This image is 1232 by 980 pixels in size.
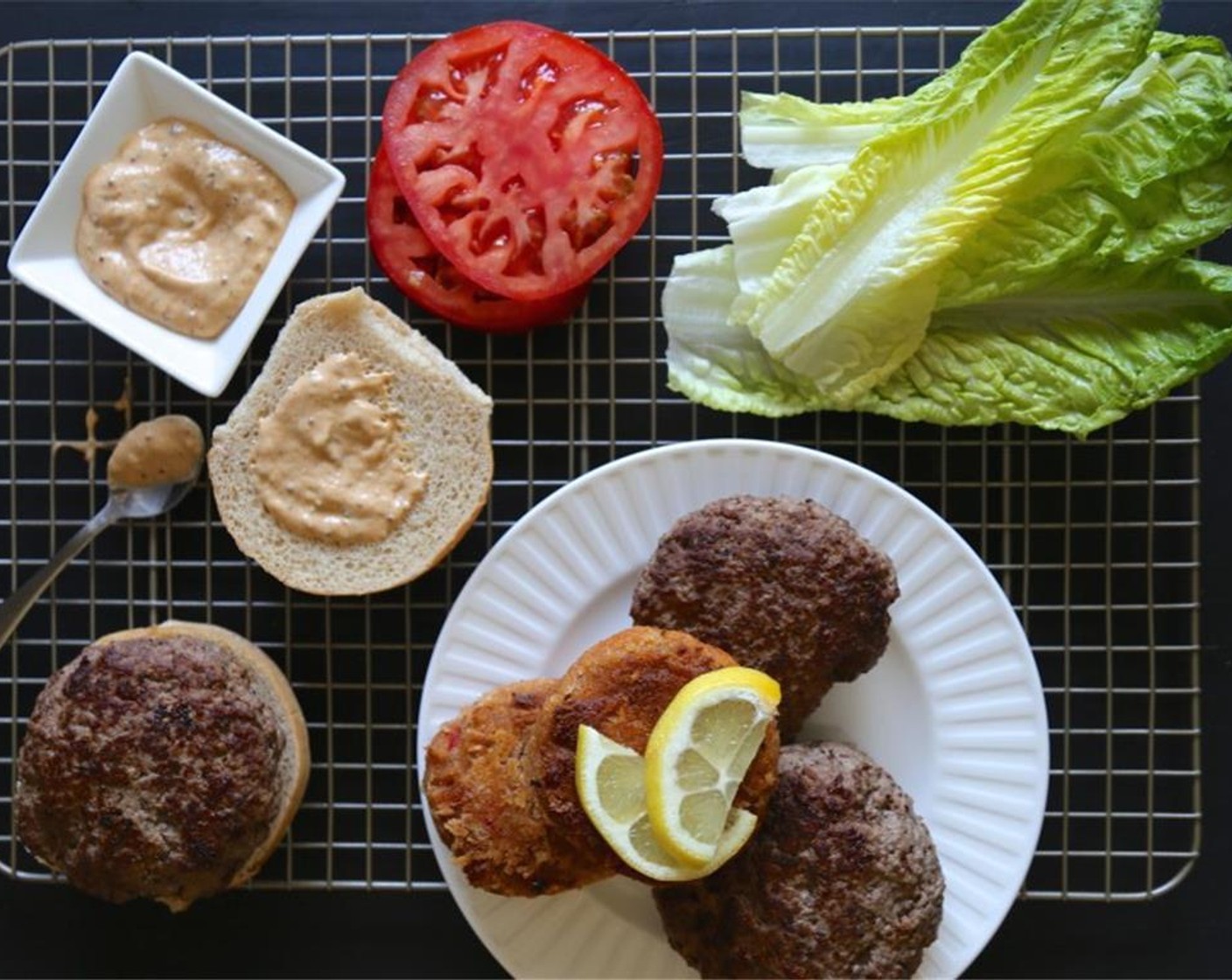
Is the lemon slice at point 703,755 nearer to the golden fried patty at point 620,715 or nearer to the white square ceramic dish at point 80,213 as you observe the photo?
the golden fried patty at point 620,715

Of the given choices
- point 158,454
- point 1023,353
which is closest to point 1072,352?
point 1023,353

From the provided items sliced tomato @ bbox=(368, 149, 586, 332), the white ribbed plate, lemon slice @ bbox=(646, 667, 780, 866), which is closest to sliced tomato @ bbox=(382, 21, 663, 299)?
sliced tomato @ bbox=(368, 149, 586, 332)

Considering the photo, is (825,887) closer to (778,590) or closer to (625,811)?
(625,811)

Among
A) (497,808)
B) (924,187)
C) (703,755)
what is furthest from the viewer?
(924,187)

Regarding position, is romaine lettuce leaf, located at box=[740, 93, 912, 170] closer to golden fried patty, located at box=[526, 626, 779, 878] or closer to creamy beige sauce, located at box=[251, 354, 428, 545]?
creamy beige sauce, located at box=[251, 354, 428, 545]

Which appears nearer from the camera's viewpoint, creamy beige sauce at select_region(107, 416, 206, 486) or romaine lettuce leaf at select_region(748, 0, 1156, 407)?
romaine lettuce leaf at select_region(748, 0, 1156, 407)

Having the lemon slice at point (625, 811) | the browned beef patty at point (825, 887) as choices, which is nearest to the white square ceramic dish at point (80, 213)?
the lemon slice at point (625, 811)

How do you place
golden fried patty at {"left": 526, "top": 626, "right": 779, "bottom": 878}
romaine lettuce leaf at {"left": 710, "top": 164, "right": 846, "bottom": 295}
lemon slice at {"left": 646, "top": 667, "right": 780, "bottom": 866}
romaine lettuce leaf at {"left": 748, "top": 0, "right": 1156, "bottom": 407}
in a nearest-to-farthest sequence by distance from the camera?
lemon slice at {"left": 646, "top": 667, "right": 780, "bottom": 866}
golden fried patty at {"left": 526, "top": 626, "right": 779, "bottom": 878}
romaine lettuce leaf at {"left": 748, "top": 0, "right": 1156, "bottom": 407}
romaine lettuce leaf at {"left": 710, "top": 164, "right": 846, "bottom": 295}
